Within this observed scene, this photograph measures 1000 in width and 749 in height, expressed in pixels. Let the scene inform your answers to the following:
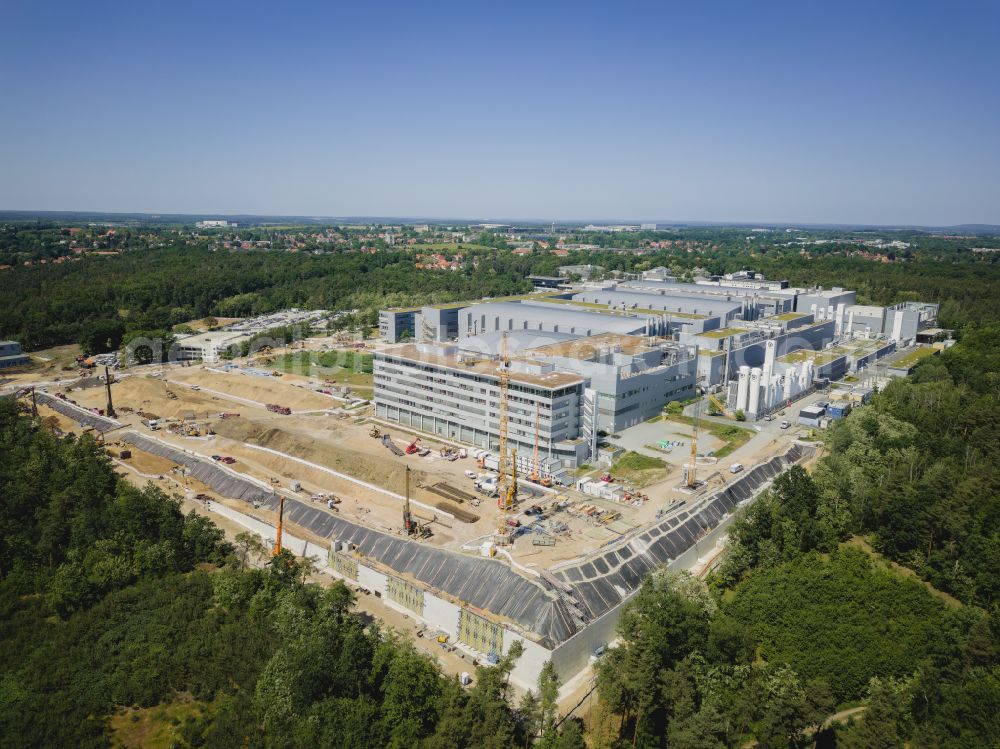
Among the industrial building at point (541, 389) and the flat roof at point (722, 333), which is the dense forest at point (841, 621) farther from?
the flat roof at point (722, 333)

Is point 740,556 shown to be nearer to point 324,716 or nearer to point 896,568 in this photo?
point 896,568

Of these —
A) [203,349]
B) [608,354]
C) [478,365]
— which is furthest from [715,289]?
[203,349]

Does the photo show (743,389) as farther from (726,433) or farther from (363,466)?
(363,466)

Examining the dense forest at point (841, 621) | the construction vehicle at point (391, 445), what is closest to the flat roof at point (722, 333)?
the dense forest at point (841, 621)

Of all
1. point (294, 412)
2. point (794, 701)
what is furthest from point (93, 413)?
point (794, 701)

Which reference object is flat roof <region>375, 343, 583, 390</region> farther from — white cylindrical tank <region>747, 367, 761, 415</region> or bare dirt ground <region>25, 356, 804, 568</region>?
white cylindrical tank <region>747, 367, 761, 415</region>

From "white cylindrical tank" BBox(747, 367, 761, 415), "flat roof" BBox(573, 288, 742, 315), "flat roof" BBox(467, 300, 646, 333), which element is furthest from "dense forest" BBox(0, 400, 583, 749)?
"flat roof" BBox(573, 288, 742, 315)
